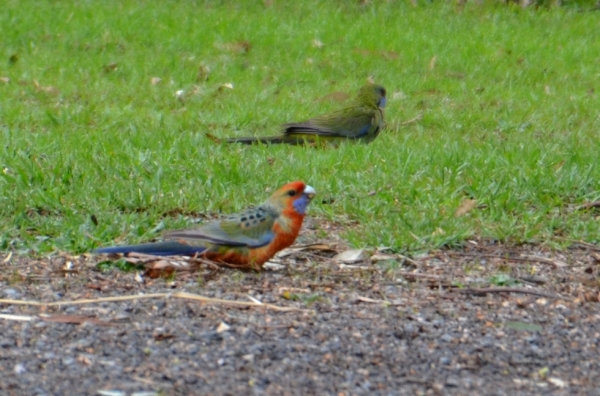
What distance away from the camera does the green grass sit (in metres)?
5.40

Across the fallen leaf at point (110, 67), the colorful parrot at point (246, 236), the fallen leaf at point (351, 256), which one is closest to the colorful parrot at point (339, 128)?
the fallen leaf at point (351, 256)

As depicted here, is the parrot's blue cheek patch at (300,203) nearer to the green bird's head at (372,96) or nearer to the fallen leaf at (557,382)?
the fallen leaf at (557,382)

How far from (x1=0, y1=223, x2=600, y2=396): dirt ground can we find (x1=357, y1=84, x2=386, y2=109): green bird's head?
3.44 meters

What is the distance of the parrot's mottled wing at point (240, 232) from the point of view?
4.30m

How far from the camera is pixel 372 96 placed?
8.32m

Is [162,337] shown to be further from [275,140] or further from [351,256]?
[275,140]

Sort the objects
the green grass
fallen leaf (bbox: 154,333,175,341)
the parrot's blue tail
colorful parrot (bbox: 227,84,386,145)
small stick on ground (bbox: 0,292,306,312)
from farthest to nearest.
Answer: colorful parrot (bbox: 227,84,386,145)
the green grass
the parrot's blue tail
small stick on ground (bbox: 0,292,306,312)
fallen leaf (bbox: 154,333,175,341)

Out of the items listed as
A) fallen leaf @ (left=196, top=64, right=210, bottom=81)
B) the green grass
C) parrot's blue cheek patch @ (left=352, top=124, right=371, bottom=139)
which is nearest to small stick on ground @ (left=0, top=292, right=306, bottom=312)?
the green grass

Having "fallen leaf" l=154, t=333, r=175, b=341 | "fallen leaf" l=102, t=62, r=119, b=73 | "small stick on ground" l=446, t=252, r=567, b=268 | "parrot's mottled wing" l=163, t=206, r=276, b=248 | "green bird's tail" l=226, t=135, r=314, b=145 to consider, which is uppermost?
"fallen leaf" l=102, t=62, r=119, b=73

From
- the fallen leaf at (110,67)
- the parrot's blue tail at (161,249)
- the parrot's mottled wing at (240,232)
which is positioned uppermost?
the fallen leaf at (110,67)

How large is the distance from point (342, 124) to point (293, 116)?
3.43 feet

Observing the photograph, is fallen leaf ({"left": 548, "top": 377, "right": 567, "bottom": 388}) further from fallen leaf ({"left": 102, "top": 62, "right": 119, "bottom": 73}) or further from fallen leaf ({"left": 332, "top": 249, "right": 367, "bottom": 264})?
fallen leaf ({"left": 102, "top": 62, "right": 119, "bottom": 73})

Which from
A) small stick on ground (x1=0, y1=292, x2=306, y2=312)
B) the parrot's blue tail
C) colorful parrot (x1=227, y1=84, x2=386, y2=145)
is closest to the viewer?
small stick on ground (x1=0, y1=292, x2=306, y2=312)

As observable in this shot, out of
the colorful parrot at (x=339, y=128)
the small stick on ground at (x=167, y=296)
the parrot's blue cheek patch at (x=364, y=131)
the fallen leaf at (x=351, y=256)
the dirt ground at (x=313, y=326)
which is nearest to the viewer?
the dirt ground at (x=313, y=326)
